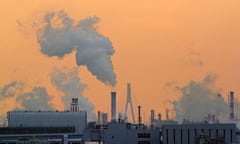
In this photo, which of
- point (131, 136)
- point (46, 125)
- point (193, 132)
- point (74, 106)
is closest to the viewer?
point (193, 132)

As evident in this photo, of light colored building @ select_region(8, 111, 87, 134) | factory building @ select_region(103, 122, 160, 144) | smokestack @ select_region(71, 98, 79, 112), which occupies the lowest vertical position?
factory building @ select_region(103, 122, 160, 144)

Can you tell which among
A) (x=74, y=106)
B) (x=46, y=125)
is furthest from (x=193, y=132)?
(x=74, y=106)

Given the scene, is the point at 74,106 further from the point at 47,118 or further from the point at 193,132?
the point at 193,132

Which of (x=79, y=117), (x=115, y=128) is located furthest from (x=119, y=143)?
(x=79, y=117)

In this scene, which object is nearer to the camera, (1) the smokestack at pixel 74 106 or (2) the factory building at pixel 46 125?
(2) the factory building at pixel 46 125

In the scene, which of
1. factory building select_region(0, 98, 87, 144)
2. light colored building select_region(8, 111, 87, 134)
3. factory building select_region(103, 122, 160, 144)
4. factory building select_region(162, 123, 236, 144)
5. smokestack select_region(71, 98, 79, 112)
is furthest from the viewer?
smokestack select_region(71, 98, 79, 112)

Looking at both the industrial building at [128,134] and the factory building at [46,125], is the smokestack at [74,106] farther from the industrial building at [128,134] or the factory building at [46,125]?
the industrial building at [128,134]

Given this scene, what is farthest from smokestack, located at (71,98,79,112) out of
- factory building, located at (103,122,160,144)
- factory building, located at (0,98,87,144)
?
factory building, located at (103,122,160,144)

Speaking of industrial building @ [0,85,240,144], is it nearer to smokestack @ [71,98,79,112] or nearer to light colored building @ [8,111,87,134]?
light colored building @ [8,111,87,134]

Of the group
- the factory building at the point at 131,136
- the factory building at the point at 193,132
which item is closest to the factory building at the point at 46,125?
the factory building at the point at 131,136

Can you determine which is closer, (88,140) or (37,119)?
(88,140)

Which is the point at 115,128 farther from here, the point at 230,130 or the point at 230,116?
the point at 230,116

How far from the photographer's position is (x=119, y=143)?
63.6m

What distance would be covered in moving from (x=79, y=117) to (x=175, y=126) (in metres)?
40.9
